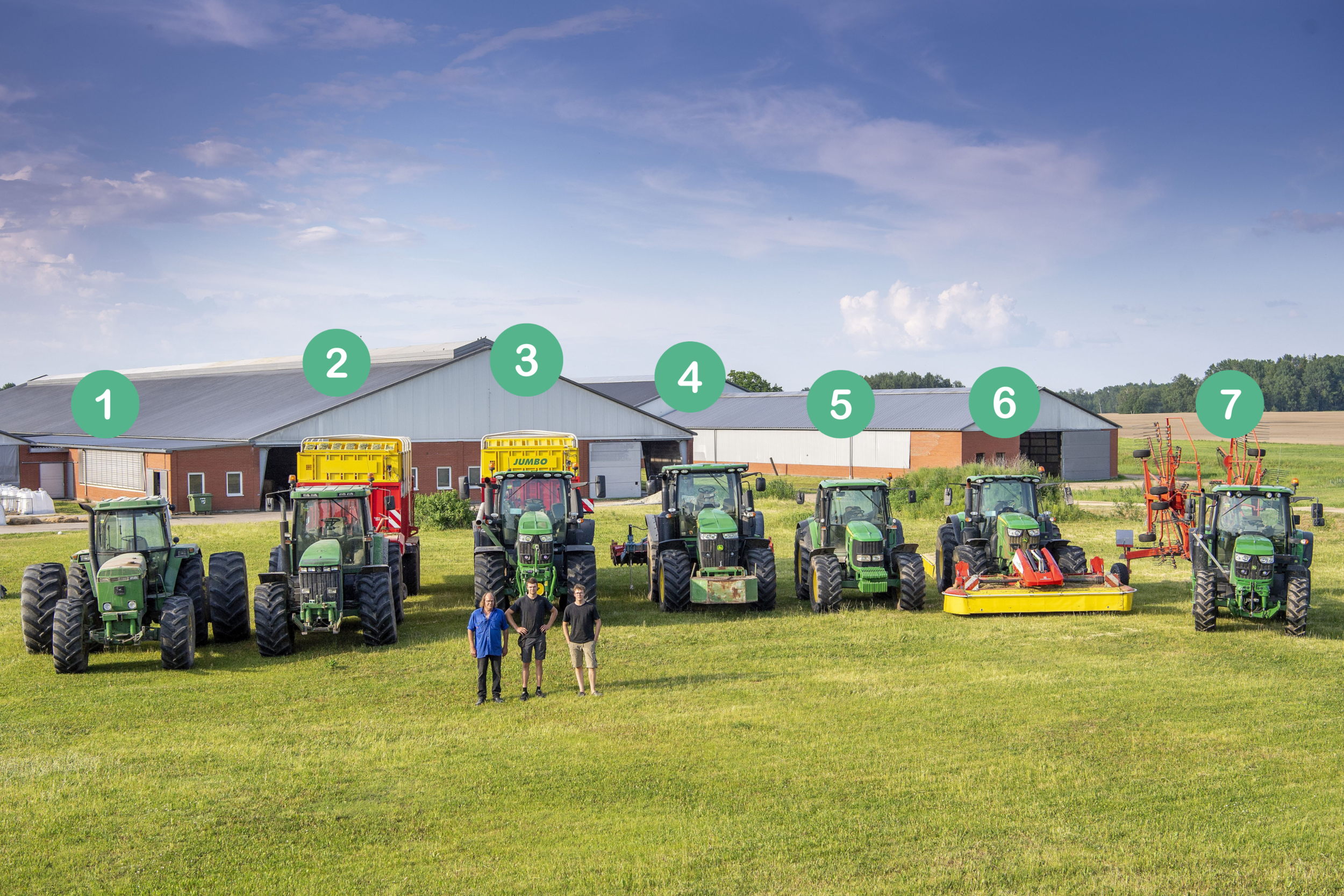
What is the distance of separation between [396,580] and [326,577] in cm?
248

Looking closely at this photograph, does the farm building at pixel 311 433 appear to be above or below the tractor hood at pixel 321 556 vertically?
above

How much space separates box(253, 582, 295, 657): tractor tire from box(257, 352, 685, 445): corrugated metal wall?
26.9 meters

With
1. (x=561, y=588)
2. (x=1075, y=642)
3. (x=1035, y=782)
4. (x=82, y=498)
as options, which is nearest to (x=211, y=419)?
(x=82, y=498)

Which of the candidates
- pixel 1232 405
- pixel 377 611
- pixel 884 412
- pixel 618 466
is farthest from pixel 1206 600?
pixel 884 412

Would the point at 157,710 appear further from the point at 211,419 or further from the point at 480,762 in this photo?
the point at 211,419

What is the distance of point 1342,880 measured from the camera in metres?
7.64

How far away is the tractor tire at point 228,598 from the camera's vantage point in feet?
53.1

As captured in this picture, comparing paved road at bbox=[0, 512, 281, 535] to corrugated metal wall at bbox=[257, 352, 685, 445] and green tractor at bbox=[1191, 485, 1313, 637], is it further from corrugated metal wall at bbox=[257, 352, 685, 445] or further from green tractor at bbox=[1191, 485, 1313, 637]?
green tractor at bbox=[1191, 485, 1313, 637]

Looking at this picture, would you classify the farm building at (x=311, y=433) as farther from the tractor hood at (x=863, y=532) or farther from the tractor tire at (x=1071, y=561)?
the tractor tire at (x=1071, y=561)

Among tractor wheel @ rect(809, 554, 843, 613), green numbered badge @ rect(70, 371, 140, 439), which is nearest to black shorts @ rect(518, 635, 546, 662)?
tractor wheel @ rect(809, 554, 843, 613)

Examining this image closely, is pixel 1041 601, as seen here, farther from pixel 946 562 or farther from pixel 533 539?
pixel 533 539

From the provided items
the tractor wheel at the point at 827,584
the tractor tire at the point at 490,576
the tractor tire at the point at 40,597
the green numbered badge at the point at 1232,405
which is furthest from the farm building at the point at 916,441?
the tractor tire at the point at 40,597

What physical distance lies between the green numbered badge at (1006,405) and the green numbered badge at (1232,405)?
19.4 meters

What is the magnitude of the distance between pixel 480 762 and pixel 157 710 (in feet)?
15.0
